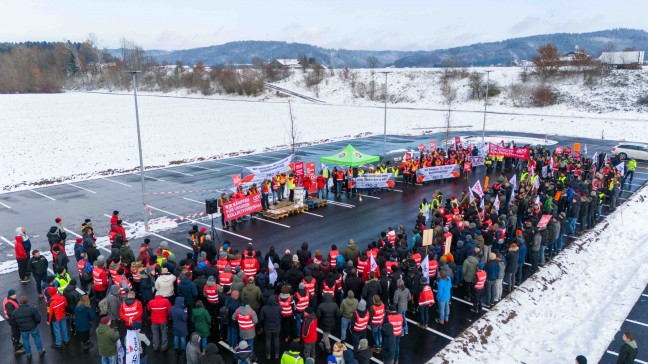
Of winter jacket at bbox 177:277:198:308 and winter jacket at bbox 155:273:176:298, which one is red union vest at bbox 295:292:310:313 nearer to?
winter jacket at bbox 177:277:198:308

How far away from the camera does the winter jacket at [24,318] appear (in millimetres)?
9266

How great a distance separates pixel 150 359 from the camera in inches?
386

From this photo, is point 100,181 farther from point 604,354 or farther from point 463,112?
point 463,112

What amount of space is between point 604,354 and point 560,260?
530 cm

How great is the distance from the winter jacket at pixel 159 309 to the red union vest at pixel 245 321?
1.68m

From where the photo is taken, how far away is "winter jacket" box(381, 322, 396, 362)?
8984 millimetres

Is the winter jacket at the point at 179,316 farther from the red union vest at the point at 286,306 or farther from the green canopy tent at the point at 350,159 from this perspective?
the green canopy tent at the point at 350,159

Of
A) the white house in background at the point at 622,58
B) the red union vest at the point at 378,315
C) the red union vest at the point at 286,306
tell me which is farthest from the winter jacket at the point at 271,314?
the white house in background at the point at 622,58

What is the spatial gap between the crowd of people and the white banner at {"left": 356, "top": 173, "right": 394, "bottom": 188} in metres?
8.23

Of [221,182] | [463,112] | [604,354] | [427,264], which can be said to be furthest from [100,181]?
[463,112]

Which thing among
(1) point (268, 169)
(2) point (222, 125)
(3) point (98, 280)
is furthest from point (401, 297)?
(2) point (222, 125)

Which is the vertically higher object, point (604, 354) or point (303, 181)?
point (303, 181)

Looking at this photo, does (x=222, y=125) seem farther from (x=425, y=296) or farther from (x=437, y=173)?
(x=425, y=296)

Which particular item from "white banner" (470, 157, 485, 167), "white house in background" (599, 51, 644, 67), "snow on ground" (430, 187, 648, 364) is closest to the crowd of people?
"snow on ground" (430, 187, 648, 364)
